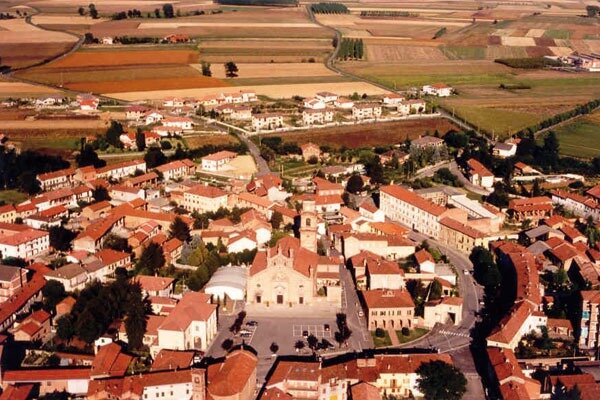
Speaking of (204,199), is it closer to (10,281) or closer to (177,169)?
(177,169)

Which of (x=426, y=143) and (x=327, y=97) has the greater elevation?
(x=327, y=97)

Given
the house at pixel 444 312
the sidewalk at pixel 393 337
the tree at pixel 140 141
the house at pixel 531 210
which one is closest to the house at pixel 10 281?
the sidewalk at pixel 393 337

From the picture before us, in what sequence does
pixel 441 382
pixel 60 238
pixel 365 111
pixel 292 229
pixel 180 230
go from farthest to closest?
pixel 365 111 → pixel 292 229 → pixel 180 230 → pixel 60 238 → pixel 441 382

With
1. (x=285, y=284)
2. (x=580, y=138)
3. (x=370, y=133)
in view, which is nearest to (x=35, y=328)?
(x=285, y=284)

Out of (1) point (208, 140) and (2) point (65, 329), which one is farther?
(1) point (208, 140)

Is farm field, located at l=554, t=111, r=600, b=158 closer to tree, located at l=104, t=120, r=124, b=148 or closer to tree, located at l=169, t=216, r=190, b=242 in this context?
tree, located at l=169, t=216, r=190, b=242

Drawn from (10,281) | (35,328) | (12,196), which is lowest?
(35,328)

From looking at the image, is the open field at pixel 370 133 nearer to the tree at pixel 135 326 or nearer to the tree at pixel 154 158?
the tree at pixel 154 158
